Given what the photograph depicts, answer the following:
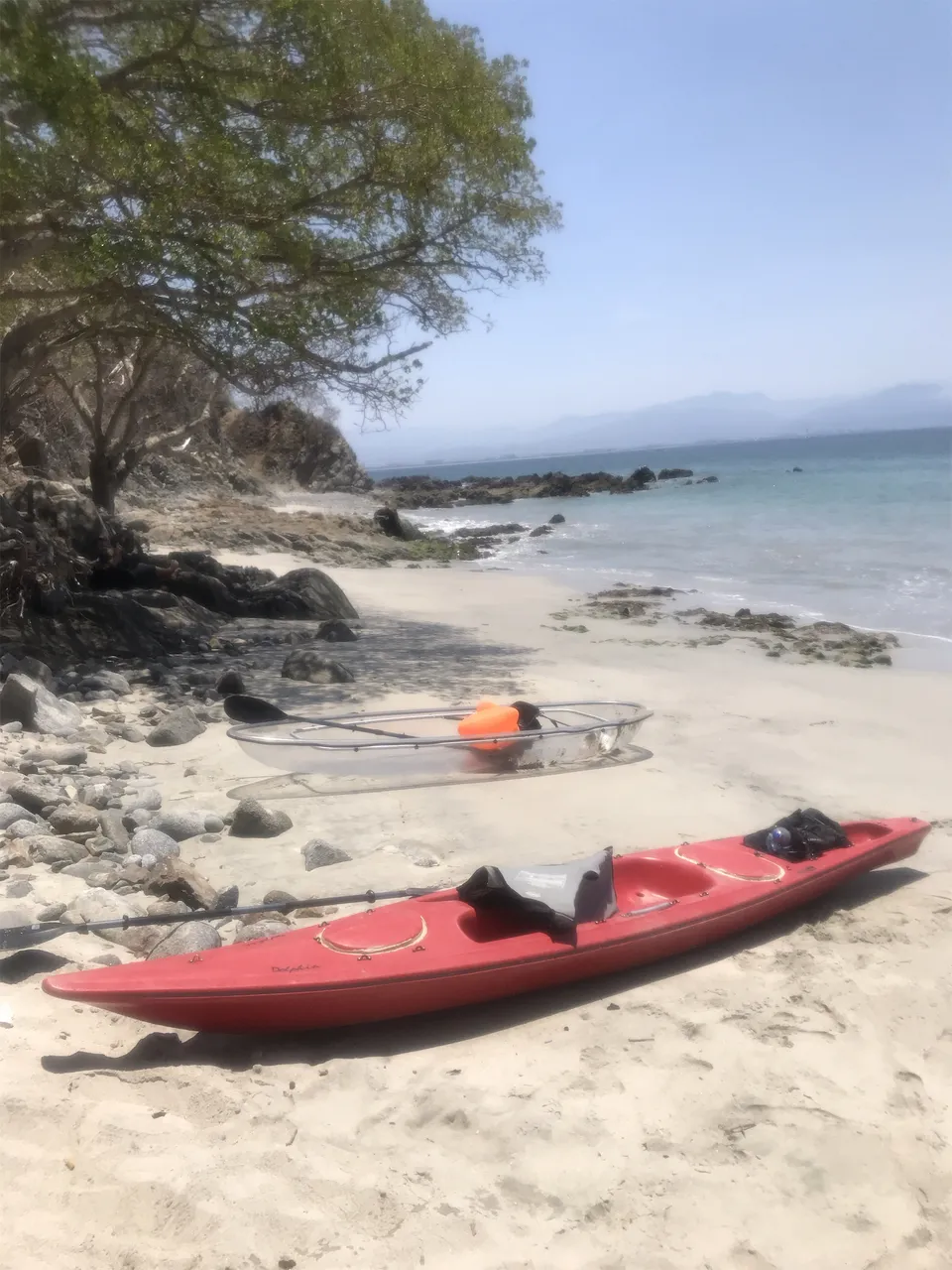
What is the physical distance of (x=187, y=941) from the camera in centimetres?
365

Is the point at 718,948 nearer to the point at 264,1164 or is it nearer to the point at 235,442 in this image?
the point at 264,1164

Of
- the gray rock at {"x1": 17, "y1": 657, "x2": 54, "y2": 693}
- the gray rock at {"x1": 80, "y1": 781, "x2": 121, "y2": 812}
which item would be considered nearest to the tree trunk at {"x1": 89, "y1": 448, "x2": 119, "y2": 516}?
the gray rock at {"x1": 17, "y1": 657, "x2": 54, "y2": 693}

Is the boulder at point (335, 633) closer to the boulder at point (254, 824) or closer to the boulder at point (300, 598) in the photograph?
A: the boulder at point (300, 598)

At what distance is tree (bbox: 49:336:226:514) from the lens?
1330 centimetres

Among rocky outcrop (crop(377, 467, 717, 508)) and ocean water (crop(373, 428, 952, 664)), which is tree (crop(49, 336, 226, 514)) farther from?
rocky outcrop (crop(377, 467, 717, 508))

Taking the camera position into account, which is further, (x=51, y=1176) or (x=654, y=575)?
(x=654, y=575)

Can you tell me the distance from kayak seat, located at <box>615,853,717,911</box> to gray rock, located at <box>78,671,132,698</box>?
15.4 ft

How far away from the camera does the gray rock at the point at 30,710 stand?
6154mm

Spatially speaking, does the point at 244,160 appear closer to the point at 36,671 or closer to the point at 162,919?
the point at 36,671

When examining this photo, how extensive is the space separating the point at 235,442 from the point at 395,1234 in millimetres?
35684

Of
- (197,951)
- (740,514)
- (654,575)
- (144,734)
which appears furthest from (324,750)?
(740,514)

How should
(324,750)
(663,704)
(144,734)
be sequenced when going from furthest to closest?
(663,704)
(144,734)
(324,750)

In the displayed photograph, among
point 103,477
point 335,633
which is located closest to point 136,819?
point 335,633

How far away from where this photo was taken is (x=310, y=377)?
10.4 m
